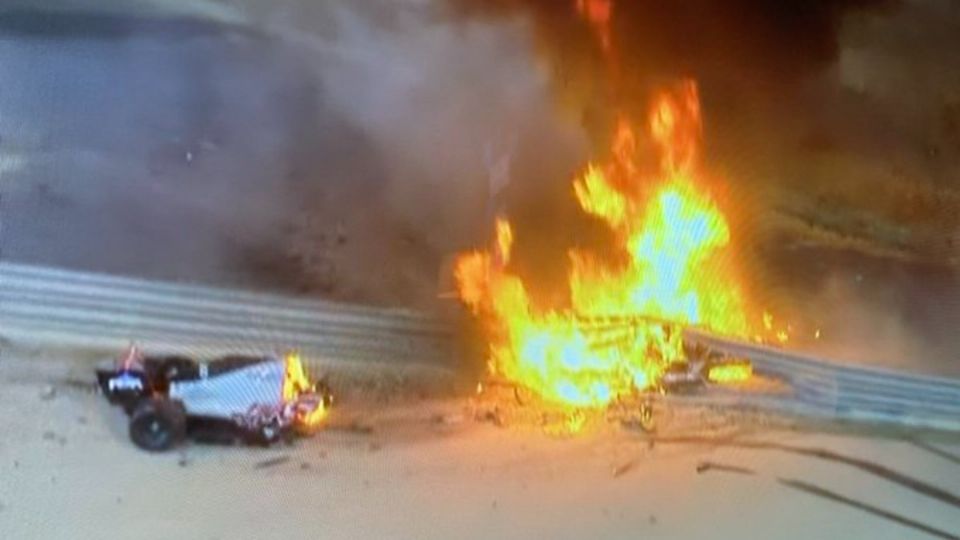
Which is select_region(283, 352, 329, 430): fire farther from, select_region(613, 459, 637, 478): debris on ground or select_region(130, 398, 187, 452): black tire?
select_region(613, 459, 637, 478): debris on ground

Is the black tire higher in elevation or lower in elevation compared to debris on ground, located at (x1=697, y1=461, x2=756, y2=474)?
higher

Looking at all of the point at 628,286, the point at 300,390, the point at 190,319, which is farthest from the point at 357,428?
the point at 628,286

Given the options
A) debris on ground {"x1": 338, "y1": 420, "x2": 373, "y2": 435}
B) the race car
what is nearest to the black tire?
the race car

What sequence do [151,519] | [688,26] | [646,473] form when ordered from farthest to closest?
[688,26], [646,473], [151,519]

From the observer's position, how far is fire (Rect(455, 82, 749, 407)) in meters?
1.10

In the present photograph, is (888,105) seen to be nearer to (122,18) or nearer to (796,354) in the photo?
(796,354)

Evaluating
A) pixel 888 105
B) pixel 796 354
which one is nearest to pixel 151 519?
pixel 796 354

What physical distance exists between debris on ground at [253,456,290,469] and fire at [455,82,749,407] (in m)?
0.20

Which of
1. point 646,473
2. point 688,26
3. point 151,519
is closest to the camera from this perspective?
point 151,519

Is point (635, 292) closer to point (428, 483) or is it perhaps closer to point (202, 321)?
point (428, 483)

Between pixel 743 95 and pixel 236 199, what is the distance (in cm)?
48

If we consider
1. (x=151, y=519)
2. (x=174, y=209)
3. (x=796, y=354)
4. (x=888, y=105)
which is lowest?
(x=151, y=519)

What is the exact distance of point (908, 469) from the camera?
3.77ft

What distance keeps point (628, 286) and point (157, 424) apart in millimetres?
420
